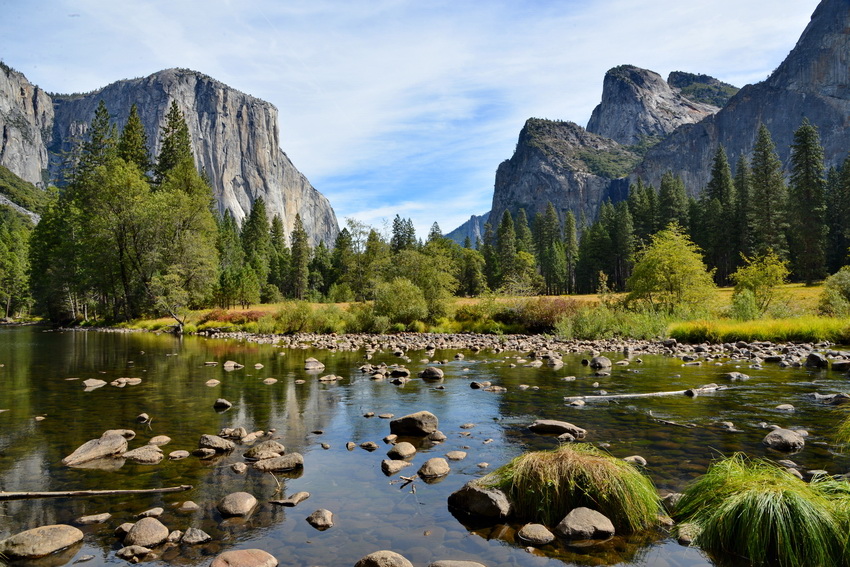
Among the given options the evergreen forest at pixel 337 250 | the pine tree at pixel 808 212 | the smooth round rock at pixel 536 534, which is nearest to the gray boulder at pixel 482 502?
the smooth round rock at pixel 536 534

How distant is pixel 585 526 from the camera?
544 cm

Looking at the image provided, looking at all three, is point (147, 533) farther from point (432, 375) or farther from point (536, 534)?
point (432, 375)

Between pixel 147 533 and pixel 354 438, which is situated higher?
pixel 147 533

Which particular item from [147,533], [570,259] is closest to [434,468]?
[147,533]

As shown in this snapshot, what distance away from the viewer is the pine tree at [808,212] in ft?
197

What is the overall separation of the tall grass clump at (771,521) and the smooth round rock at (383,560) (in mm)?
3115

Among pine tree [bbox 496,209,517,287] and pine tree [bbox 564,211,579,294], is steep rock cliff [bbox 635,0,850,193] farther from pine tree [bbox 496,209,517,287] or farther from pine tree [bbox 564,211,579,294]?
pine tree [bbox 496,209,517,287]

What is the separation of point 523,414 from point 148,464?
7369mm

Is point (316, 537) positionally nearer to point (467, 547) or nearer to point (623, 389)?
point (467, 547)

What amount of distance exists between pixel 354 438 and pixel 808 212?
72347mm

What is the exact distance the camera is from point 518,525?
5.84m

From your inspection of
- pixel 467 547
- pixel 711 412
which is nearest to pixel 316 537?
pixel 467 547

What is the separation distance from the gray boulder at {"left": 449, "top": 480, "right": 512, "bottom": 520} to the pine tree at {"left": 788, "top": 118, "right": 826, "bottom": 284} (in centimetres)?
6861

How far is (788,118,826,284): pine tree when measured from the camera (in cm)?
6003
